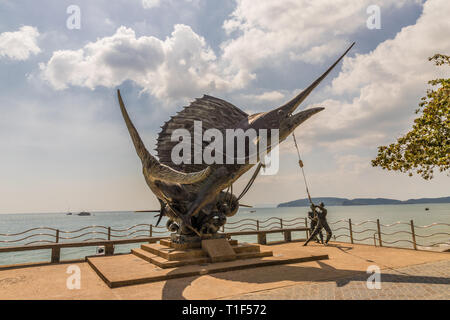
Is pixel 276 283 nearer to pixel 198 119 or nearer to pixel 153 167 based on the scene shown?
pixel 153 167

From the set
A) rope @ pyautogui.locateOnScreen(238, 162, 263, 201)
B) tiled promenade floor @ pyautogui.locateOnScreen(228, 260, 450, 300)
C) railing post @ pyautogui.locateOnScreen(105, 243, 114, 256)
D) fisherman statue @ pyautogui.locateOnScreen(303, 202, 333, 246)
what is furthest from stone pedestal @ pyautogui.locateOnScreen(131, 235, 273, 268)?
fisherman statue @ pyautogui.locateOnScreen(303, 202, 333, 246)

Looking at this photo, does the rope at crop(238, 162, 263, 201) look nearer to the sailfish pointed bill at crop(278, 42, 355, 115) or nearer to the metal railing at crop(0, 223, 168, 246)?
the sailfish pointed bill at crop(278, 42, 355, 115)

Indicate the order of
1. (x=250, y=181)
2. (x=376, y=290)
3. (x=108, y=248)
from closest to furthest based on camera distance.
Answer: (x=376, y=290) < (x=250, y=181) < (x=108, y=248)

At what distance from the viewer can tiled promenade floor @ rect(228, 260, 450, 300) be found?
456 centimetres

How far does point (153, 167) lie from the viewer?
5.75 meters

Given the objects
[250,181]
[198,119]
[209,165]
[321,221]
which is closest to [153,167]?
[209,165]

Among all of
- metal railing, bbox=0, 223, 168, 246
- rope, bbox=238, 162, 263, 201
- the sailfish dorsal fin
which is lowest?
metal railing, bbox=0, 223, 168, 246

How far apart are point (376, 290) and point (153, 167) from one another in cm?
470

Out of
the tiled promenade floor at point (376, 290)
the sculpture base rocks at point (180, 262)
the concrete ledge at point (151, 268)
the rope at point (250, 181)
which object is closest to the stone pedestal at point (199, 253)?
the sculpture base rocks at point (180, 262)

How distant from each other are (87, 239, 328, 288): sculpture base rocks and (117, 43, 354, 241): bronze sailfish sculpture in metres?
0.77

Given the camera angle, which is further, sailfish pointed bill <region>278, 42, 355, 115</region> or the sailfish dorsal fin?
the sailfish dorsal fin

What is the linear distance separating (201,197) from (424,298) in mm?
5316

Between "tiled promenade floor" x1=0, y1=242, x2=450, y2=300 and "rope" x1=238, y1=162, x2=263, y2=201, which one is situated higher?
"rope" x1=238, y1=162, x2=263, y2=201
